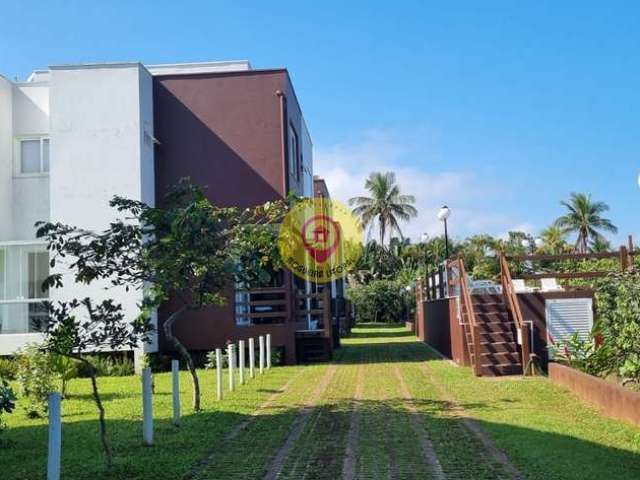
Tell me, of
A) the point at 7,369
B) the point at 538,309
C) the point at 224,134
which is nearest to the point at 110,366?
the point at 7,369

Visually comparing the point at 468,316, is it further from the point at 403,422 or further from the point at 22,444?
the point at 22,444

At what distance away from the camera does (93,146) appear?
61.0 ft

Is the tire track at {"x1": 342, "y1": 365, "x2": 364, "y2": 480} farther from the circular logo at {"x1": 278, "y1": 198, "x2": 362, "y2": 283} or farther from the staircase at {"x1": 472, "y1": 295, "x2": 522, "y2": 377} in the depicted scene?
the circular logo at {"x1": 278, "y1": 198, "x2": 362, "y2": 283}

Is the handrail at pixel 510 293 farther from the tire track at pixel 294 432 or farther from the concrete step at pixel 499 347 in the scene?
the tire track at pixel 294 432

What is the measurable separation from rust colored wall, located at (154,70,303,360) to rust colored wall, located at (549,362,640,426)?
398 inches

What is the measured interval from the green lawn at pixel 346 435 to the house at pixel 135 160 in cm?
506

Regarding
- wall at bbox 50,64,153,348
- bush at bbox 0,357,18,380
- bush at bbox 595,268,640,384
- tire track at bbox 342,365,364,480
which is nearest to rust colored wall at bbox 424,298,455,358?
tire track at bbox 342,365,364,480

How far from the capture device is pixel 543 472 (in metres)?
6.89

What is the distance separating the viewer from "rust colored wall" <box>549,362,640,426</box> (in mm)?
8914

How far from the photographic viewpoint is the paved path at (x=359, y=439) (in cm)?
716

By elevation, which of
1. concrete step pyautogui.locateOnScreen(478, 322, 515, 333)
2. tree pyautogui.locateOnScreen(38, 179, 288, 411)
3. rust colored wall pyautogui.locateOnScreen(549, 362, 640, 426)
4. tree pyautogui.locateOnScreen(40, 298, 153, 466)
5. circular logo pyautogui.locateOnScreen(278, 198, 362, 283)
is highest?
circular logo pyautogui.locateOnScreen(278, 198, 362, 283)

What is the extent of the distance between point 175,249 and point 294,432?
9.35 feet

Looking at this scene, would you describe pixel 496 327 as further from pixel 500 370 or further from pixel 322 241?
pixel 322 241

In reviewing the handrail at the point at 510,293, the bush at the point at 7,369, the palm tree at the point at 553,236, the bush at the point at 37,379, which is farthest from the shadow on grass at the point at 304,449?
the palm tree at the point at 553,236
